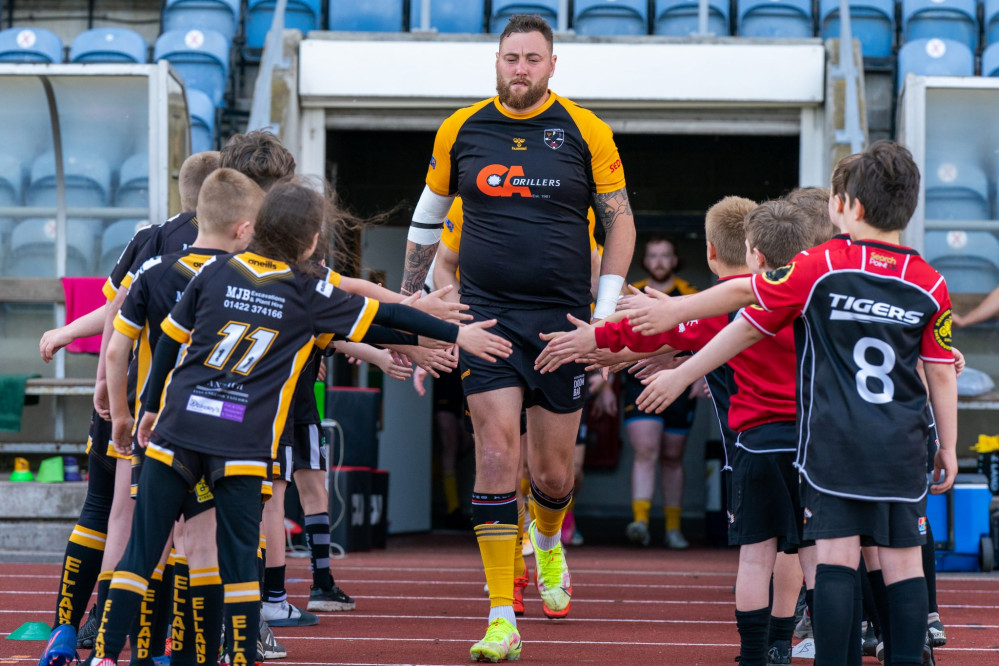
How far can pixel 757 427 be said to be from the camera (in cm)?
399

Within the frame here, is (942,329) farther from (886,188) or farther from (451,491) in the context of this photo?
(451,491)

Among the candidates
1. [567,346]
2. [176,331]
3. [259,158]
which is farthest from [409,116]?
[176,331]

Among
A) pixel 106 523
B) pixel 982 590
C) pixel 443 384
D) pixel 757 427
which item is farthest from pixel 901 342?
pixel 443 384

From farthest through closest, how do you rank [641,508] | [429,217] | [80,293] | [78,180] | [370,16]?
[370,16]
[641,508]
[78,180]
[80,293]
[429,217]

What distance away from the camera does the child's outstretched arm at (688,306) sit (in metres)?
3.49

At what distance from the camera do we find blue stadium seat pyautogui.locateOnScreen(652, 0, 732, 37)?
10.7 m

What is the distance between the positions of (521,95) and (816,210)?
1.16m

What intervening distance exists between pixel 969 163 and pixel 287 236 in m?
6.75

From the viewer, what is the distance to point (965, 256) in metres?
8.90

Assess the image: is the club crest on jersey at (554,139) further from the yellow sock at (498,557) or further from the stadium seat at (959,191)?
the stadium seat at (959,191)

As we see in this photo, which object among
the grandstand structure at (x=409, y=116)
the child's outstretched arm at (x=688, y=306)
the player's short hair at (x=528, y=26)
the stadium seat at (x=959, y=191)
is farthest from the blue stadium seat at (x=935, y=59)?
the child's outstretched arm at (x=688, y=306)

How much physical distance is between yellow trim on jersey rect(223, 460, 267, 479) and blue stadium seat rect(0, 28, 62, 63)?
8.44 m

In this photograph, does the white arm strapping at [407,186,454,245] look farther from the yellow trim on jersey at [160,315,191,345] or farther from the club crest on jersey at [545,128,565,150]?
the yellow trim on jersey at [160,315,191,345]

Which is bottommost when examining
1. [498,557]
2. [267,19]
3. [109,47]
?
[498,557]
